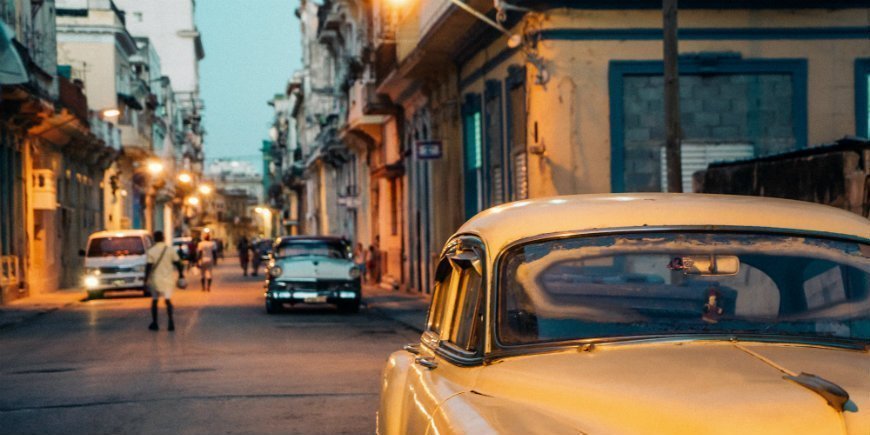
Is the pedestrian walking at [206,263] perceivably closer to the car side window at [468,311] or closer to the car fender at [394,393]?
the car fender at [394,393]

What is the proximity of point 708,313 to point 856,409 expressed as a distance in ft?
3.80

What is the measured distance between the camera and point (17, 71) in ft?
91.9

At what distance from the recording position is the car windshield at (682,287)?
456 cm

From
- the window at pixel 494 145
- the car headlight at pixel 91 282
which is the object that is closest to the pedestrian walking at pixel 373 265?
the car headlight at pixel 91 282

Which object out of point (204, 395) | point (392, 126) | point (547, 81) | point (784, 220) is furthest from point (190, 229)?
point (784, 220)

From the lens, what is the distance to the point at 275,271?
27.0 meters

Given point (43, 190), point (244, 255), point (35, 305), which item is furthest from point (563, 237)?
point (244, 255)

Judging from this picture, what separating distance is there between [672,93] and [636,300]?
10.7 m

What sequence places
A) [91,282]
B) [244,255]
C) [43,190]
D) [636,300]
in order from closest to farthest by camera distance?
[636,300]
[91,282]
[43,190]
[244,255]

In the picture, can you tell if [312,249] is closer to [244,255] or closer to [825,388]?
[825,388]

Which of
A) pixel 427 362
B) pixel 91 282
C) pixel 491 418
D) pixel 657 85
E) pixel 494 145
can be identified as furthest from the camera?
pixel 91 282

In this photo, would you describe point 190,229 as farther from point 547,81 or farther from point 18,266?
point 547,81

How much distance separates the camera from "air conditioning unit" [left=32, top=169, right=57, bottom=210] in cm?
4022

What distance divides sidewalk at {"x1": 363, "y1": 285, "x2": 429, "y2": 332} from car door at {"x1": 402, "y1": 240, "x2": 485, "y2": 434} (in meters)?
15.0
